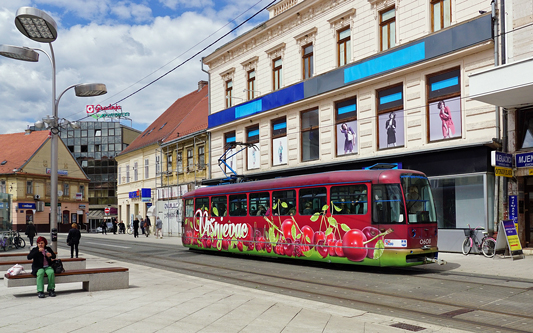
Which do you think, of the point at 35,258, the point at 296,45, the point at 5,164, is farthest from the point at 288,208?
the point at 5,164

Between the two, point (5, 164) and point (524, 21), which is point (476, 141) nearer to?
point (524, 21)

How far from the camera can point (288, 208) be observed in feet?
56.0

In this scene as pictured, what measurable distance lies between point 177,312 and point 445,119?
48.9 ft


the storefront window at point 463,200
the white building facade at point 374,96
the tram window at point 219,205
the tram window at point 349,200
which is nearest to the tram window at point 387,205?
the tram window at point 349,200

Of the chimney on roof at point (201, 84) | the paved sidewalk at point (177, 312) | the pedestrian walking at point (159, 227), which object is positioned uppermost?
the chimney on roof at point (201, 84)

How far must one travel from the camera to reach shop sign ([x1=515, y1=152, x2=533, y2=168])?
17.4 metres

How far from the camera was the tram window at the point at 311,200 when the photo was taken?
15.6 meters

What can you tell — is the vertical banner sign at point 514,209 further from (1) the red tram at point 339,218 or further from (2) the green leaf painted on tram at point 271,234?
(2) the green leaf painted on tram at point 271,234

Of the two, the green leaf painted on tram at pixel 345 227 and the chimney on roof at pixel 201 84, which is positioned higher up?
the chimney on roof at pixel 201 84

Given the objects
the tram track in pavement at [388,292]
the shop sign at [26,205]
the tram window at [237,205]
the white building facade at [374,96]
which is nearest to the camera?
the tram track in pavement at [388,292]

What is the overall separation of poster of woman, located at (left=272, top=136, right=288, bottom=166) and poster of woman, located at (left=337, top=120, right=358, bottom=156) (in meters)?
4.35

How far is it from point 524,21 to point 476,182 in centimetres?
566

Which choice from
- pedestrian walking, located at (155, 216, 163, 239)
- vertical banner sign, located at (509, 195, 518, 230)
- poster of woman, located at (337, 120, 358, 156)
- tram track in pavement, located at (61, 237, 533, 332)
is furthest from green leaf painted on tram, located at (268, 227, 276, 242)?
pedestrian walking, located at (155, 216, 163, 239)

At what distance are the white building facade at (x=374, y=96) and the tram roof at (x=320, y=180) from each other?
2346mm
